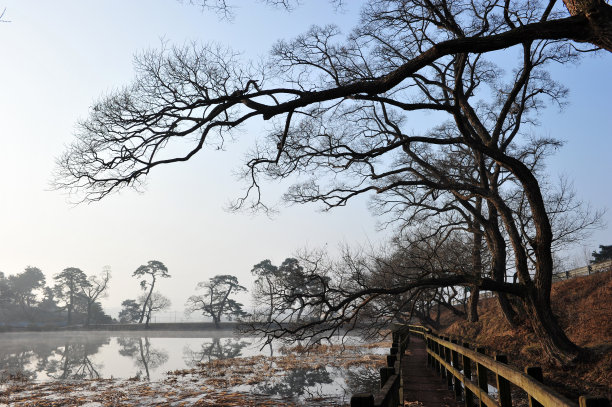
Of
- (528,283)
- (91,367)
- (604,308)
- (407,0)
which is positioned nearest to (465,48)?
(407,0)

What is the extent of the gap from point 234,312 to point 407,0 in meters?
64.2

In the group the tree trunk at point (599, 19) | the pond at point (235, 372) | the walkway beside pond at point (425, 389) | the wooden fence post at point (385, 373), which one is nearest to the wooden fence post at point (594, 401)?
the wooden fence post at point (385, 373)

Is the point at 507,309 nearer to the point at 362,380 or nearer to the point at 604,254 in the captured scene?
the point at 362,380

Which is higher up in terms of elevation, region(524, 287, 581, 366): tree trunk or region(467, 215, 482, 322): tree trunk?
region(467, 215, 482, 322): tree trunk

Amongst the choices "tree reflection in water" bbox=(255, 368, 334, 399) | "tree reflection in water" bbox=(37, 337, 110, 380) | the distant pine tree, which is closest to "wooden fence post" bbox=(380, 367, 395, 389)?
"tree reflection in water" bbox=(255, 368, 334, 399)

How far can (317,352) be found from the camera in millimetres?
29281

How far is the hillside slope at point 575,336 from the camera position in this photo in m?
9.62

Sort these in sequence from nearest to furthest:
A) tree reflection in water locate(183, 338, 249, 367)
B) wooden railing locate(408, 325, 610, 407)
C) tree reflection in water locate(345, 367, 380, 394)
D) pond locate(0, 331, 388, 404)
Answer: wooden railing locate(408, 325, 610, 407)
tree reflection in water locate(345, 367, 380, 394)
pond locate(0, 331, 388, 404)
tree reflection in water locate(183, 338, 249, 367)

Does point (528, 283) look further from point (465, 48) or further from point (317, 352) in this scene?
Result: point (317, 352)

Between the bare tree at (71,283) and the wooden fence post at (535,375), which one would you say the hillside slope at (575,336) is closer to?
the wooden fence post at (535,375)

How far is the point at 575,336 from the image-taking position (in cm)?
1438

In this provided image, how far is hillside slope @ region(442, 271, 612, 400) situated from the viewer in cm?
962

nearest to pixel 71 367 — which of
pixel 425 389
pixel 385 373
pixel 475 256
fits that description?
pixel 425 389

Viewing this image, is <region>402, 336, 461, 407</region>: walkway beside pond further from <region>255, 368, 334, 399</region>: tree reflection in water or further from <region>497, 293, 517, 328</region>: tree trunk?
<region>497, 293, 517, 328</region>: tree trunk
